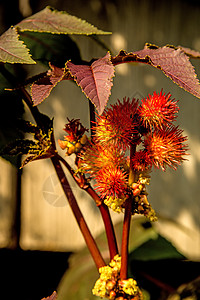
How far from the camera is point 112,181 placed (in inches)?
17.2

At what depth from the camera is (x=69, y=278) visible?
698 mm

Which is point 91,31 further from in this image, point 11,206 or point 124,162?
point 11,206

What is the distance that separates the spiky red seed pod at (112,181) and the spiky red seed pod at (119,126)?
4 centimetres

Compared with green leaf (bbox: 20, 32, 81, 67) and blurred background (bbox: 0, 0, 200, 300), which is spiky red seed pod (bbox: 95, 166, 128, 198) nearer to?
green leaf (bbox: 20, 32, 81, 67)

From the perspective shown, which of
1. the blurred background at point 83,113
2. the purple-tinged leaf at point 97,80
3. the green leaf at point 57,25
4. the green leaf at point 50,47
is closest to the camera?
the purple-tinged leaf at point 97,80

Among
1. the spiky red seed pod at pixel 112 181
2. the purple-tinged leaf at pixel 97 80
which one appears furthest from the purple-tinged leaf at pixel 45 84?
the spiky red seed pod at pixel 112 181

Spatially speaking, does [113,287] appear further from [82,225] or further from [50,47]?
[50,47]

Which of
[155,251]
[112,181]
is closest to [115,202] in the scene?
[112,181]

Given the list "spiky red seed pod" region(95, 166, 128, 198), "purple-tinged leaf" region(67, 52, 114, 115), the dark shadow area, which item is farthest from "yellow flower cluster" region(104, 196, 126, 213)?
the dark shadow area

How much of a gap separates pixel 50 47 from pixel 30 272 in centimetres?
64

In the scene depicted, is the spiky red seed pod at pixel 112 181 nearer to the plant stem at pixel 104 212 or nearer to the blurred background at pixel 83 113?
the plant stem at pixel 104 212

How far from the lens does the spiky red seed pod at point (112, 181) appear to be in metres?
0.44

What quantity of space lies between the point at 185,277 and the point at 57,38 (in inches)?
21.3

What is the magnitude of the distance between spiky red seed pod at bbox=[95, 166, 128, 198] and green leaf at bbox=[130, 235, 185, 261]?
0.28 metres
